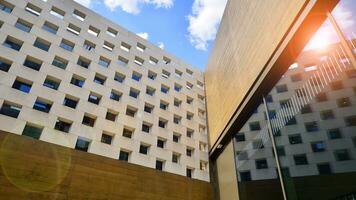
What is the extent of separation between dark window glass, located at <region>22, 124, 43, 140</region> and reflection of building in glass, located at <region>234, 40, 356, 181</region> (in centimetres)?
796

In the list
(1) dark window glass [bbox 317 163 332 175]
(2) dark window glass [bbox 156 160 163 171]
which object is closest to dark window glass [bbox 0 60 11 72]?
(2) dark window glass [bbox 156 160 163 171]

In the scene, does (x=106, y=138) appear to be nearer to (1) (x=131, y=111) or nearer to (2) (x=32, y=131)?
(1) (x=131, y=111)

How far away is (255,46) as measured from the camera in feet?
26.5

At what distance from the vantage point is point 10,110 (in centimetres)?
912

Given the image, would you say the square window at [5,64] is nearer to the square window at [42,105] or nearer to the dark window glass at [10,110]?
the dark window glass at [10,110]

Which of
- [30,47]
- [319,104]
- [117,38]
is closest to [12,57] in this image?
[30,47]

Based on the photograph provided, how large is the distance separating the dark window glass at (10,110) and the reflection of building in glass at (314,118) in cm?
881

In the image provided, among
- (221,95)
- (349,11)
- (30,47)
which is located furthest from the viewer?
(221,95)

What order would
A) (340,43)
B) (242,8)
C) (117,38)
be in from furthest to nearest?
(117,38) → (242,8) → (340,43)

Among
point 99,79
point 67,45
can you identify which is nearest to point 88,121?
point 99,79

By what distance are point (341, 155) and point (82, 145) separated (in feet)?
29.2

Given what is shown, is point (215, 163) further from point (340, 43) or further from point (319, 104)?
point (340, 43)

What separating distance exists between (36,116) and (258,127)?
818 centimetres

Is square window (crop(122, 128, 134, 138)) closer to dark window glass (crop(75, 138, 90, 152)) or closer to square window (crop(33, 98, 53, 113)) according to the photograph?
dark window glass (crop(75, 138, 90, 152))
